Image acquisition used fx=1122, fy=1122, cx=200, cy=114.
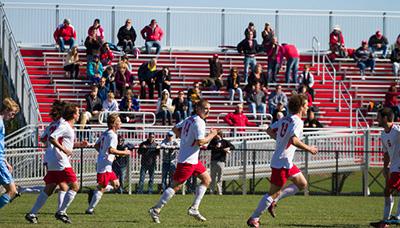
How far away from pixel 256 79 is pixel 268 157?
5516mm

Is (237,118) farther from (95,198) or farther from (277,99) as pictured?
(95,198)

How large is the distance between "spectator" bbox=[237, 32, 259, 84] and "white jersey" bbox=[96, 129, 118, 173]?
696 inches

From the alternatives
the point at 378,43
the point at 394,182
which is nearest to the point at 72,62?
the point at 378,43

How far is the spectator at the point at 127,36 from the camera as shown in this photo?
37.7 m

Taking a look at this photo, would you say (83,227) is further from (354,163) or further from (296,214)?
(354,163)

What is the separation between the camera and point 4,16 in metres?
36.6

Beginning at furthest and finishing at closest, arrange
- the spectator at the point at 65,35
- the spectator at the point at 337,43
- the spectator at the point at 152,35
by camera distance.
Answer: the spectator at the point at 337,43
the spectator at the point at 152,35
the spectator at the point at 65,35

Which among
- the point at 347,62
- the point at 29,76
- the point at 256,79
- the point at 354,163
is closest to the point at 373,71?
the point at 347,62

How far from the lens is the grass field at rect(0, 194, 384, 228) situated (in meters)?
17.2

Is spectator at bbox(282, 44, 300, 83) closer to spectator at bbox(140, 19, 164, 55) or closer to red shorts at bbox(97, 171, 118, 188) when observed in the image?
spectator at bbox(140, 19, 164, 55)

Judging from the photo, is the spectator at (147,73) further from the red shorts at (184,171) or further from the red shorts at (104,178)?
the red shorts at (184,171)

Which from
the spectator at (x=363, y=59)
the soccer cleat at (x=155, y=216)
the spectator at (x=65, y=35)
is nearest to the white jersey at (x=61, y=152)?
the soccer cleat at (x=155, y=216)

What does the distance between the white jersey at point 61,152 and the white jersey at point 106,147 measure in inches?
74.5

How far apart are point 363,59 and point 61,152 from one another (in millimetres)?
23796
